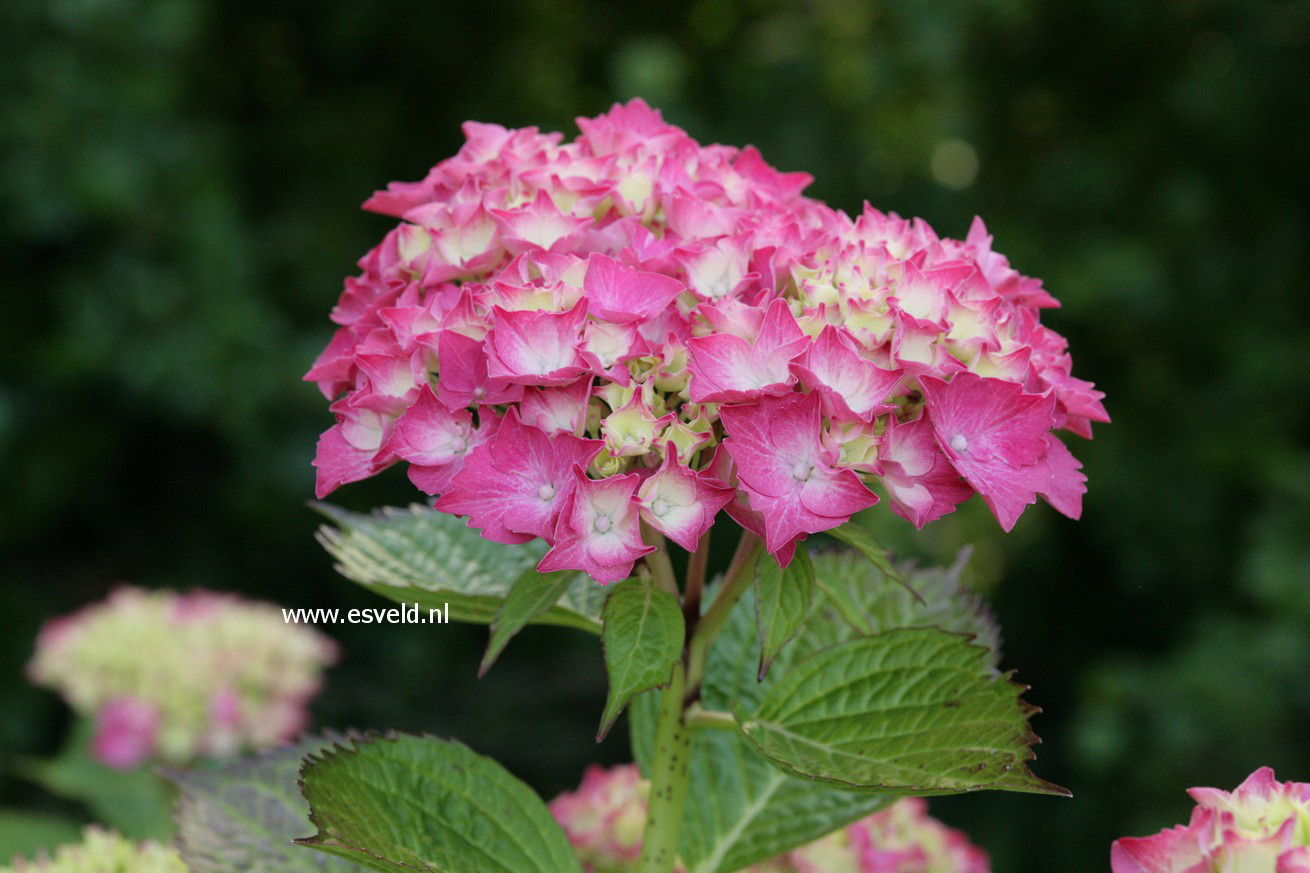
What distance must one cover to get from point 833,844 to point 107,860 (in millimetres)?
473

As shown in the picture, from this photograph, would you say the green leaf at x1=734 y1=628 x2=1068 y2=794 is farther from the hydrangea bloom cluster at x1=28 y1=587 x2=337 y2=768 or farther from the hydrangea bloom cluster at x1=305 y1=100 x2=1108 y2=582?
the hydrangea bloom cluster at x1=28 y1=587 x2=337 y2=768

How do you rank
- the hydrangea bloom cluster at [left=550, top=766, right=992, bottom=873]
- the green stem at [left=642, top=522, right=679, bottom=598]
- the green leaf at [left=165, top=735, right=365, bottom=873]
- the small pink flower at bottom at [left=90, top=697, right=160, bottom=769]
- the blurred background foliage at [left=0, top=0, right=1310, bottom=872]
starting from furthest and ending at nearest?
1. the blurred background foliage at [left=0, top=0, right=1310, bottom=872]
2. the small pink flower at bottom at [left=90, top=697, right=160, bottom=769]
3. the hydrangea bloom cluster at [left=550, top=766, right=992, bottom=873]
4. the green leaf at [left=165, top=735, right=365, bottom=873]
5. the green stem at [left=642, top=522, right=679, bottom=598]

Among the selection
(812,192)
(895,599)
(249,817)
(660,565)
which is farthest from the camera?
(812,192)

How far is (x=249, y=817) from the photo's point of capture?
0.72 m

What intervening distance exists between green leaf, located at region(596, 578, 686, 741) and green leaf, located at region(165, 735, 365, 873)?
0.21m

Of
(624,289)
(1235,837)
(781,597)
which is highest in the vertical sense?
(624,289)

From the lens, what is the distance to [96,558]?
9.32 ft

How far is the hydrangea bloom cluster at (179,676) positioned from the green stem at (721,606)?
3.13ft

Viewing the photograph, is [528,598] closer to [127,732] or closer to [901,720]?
[901,720]

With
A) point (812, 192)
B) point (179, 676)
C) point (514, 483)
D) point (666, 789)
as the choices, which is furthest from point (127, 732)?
point (812, 192)

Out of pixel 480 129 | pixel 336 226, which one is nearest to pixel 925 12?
pixel 336 226

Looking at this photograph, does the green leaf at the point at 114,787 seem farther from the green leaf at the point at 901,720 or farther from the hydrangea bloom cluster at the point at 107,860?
the green leaf at the point at 901,720

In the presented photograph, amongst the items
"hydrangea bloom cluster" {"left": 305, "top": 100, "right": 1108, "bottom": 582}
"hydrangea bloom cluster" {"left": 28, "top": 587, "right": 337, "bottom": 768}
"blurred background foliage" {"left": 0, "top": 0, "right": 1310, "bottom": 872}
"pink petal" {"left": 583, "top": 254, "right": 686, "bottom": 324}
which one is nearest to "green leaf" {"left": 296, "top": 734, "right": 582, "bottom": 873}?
"hydrangea bloom cluster" {"left": 305, "top": 100, "right": 1108, "bottom": 582}

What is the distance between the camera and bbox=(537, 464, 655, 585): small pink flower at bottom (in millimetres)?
508
